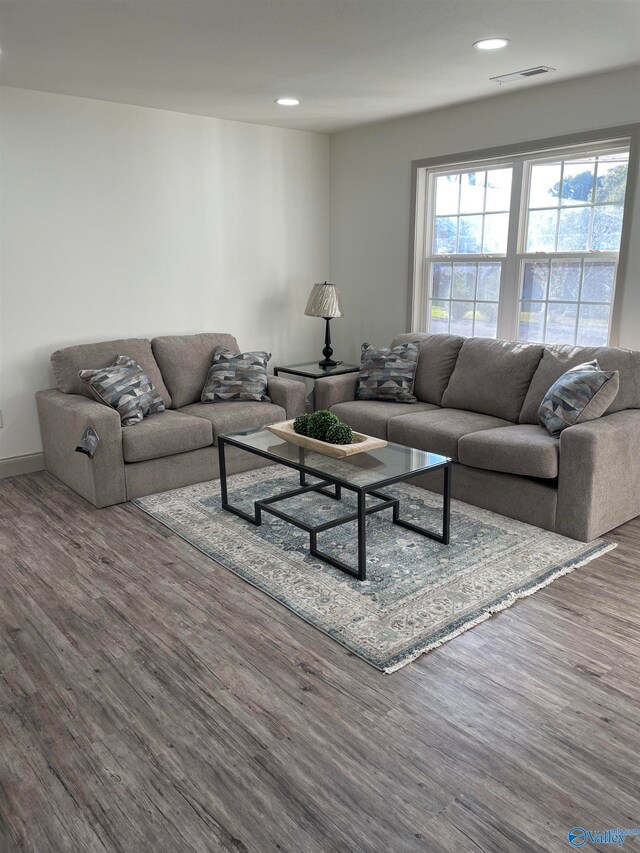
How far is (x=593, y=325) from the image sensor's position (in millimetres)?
4242

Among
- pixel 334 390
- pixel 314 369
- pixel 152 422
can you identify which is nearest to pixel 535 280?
pixel 334 390

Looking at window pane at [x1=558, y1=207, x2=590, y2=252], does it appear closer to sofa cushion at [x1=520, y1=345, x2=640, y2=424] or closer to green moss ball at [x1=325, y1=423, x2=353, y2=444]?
sofa cushion at [x1=520, y1=345, x2=640, y2=424]

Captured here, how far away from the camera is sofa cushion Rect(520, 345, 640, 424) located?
370 cm

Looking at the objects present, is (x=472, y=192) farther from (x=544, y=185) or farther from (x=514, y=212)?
(x=544, y=185)

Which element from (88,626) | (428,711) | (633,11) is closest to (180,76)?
(633,11)

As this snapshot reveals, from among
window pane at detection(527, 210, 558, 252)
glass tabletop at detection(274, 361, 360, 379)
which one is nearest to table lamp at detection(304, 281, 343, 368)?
glass tabletop at detection(274, 361, 360, 379)

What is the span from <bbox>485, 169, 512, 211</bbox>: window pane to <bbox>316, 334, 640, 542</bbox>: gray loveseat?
96cm

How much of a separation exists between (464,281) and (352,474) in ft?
8.01

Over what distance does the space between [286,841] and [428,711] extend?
2.17ft

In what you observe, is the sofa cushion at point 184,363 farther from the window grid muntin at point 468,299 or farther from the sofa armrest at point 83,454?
the window grid muntin at point 468,299

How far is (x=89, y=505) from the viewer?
157 inches

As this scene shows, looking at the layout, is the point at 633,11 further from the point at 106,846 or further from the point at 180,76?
the point at 106,846

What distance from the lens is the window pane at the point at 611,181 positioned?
3.99 metres

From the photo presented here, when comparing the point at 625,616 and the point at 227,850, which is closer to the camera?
the point at 227,850
